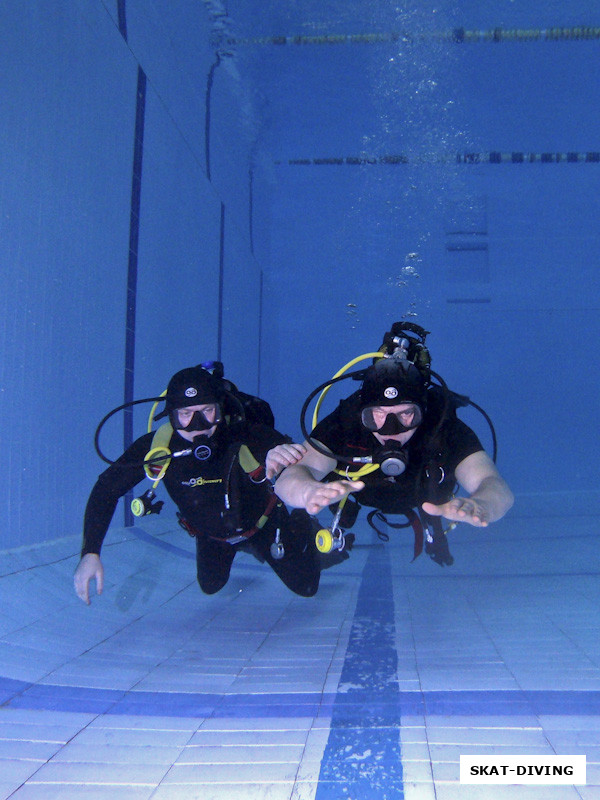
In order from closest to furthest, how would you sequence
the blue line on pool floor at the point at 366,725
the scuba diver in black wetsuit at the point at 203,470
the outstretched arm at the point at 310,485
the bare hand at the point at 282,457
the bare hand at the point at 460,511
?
the blue line on pool floor at the point at 366,725 → the bare hand at the point at 460,511 → the outstretched arm at the point at 310,485 → the bare hand at the point at 282,457 → the scuba diver in black wetsuit at the point at 203,470

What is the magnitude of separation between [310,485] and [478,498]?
0.68 metres

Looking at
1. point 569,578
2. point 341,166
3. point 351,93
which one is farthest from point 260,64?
point 569,578

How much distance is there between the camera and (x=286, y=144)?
462 inches

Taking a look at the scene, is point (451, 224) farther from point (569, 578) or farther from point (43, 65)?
point (43, 65)

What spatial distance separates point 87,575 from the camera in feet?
9.74

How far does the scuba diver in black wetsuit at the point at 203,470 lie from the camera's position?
333 cm

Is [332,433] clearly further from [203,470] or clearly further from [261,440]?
[203,470]

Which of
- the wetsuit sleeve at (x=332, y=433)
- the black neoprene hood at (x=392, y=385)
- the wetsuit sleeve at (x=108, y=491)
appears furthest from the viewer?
the wetsuit sleeve at (x=108, y=491)

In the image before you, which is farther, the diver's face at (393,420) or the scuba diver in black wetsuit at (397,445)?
the diver's face at (393,420)

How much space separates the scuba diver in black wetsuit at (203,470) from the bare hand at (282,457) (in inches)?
21.3

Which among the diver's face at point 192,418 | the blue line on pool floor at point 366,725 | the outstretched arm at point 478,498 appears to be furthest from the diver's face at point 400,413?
the blue line on pool floor at point 366,725

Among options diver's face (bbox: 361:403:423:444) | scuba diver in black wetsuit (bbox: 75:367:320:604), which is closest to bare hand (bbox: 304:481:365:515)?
diver's face (bbox: 361:403:423:444)

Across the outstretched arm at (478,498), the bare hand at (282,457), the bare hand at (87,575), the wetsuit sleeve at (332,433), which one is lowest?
the bare hand at (87,575)

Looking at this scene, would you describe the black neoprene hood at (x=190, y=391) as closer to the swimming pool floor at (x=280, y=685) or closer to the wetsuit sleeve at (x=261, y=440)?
the wetsuit sleeve at (x=261, y=440)
